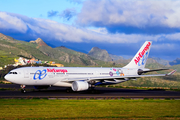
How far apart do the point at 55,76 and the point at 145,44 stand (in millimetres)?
23351

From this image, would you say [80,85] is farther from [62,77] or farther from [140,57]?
[140,57]

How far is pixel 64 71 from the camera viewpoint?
41.8 metres

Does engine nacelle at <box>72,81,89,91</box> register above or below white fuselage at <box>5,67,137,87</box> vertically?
below

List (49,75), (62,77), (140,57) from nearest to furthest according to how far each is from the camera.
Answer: (49,75)
(62,77)
(140,57)

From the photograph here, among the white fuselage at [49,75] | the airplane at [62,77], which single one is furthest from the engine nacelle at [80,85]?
the white fuselage at [49,75]

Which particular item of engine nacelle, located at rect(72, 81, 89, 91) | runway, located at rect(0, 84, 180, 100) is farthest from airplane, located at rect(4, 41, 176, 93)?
runway, located at rect(0, 84, 180, 100)

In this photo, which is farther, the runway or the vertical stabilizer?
the vertical stabilizer

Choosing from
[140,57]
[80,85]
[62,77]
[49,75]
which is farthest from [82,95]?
[140,57]

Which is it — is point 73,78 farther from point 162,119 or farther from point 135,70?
point 162,119

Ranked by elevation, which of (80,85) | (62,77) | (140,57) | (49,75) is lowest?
(80,85)

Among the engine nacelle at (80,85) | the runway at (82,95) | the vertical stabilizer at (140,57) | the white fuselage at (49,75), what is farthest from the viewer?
the vertical stabilizer at (140,57)

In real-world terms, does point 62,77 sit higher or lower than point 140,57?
lower

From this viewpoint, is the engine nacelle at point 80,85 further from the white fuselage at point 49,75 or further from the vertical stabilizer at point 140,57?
the vertical stabilizer at point 140,57

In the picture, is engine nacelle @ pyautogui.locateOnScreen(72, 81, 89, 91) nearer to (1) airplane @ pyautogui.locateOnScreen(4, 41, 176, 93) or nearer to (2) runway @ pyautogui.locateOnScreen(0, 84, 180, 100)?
(1) airplane @ pyautogui.locateOnScreen(4, 41, 176, 93)
